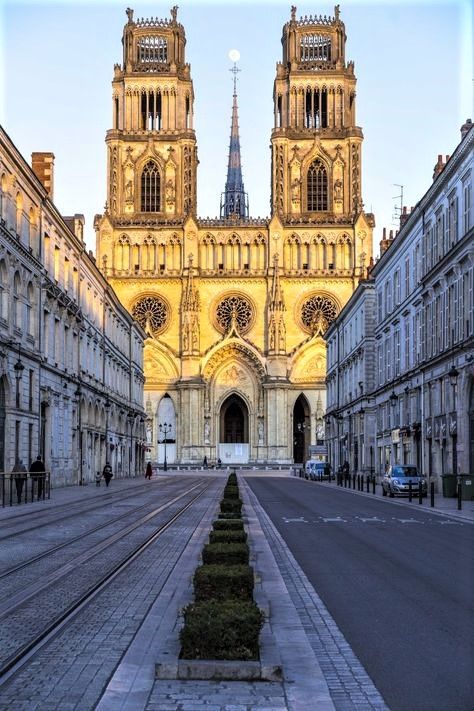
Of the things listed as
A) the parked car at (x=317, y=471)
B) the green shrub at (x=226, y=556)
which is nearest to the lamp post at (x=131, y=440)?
the parked car at (x=317, y=471)

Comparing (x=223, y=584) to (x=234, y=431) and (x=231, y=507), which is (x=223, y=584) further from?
(x=234, y=431)

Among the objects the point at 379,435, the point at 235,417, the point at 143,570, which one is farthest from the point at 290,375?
the point at 143,570

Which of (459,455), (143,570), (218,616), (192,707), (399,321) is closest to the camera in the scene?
(192,707)

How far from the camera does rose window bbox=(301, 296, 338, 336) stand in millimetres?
110000

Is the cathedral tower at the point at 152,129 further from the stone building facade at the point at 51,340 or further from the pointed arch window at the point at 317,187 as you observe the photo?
the stone building facade at the point at 51,340

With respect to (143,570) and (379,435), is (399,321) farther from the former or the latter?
(143,570)

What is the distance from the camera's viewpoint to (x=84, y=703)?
752 cm

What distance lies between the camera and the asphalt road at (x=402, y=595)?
8.47 m

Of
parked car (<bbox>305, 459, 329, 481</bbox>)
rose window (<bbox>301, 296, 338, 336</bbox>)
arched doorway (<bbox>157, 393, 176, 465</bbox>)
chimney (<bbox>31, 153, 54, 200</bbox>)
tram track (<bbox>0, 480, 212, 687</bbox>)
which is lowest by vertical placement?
parked car (<bbox>305, 459, 329, 481</bbox>)

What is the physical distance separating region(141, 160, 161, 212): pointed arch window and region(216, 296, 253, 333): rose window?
13.5 metres

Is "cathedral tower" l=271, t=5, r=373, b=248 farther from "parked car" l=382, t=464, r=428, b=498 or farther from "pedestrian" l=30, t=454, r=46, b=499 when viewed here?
"pedestrian" l=30, t=454, r=46, b=499

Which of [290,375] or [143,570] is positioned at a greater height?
[290,375]

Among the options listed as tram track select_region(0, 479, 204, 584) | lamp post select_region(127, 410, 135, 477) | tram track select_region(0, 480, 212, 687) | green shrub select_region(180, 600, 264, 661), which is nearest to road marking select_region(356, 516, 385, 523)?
tram track select_region(0, 479, 204, 584)

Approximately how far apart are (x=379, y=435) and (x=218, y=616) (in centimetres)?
5958
